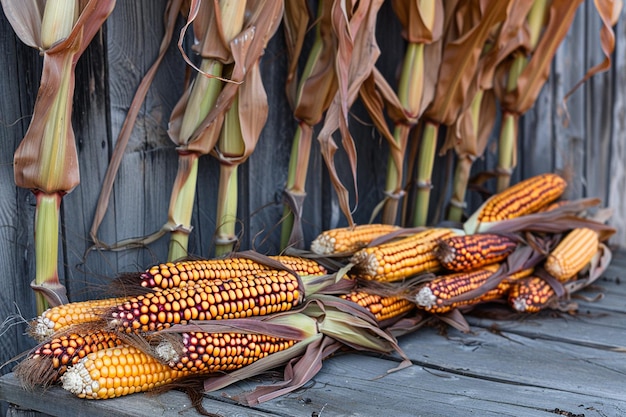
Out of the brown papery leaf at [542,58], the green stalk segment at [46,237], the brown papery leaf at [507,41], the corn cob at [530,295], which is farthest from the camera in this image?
the brown papery leaf at [542,58]

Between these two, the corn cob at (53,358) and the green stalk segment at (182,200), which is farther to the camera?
the green stalk segment at (182,200)

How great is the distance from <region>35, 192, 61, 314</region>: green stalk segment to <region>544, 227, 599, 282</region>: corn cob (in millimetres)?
1739

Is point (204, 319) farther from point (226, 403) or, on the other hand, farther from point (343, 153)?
point (343, 153)

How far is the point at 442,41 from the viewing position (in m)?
2.75

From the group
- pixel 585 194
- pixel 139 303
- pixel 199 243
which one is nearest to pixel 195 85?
pixel 199 243

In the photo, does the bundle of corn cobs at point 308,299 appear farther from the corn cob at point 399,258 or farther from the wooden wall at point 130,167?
the wooden wall at point 130,167

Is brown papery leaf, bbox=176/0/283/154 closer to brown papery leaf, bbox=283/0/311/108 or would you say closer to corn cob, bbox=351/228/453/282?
brown papery leaf, bbox=283/0/311/108

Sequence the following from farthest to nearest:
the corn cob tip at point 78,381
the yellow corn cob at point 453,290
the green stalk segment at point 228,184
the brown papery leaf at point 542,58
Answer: the brown papery leaf at point 542,58
the yellow corn cob at point 453,290
the green stalk segment at point 228,184
the corn cob tip at point 78,381

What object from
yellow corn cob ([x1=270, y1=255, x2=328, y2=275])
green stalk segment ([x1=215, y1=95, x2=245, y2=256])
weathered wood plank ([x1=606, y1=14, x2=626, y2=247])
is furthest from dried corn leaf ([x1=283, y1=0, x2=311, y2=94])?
weathered wood plank ([x1=606, y1=14, x2=626, y2=247])

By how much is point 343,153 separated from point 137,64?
0.99 m

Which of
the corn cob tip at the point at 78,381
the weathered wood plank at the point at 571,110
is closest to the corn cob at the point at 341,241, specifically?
the corn cob tip at the point at 78,381

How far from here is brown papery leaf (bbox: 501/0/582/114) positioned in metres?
2.82

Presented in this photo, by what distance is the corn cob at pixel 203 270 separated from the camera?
69.4 inches

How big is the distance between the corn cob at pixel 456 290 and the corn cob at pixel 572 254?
0.14 m
